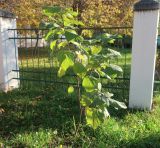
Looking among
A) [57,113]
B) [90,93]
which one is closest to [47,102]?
[57,113]

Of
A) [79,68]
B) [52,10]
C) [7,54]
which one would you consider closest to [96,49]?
[79,68]

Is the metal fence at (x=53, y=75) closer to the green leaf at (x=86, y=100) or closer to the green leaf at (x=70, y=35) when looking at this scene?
the green leaf at (x=86, y=100)

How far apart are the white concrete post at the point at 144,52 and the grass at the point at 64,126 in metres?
0.26

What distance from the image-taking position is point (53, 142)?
3959 mm

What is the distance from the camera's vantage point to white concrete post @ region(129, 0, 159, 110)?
4747 millimetres

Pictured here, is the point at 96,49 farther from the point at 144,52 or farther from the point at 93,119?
the point at 144,52

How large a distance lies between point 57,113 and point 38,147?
124 cm

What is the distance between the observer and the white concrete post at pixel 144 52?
15.6ft

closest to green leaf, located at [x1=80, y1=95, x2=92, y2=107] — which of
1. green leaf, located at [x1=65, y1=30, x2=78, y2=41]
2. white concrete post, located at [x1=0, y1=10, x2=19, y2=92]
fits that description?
green leaf, located at [x1=65, y1=30, x2=78, y2=41]

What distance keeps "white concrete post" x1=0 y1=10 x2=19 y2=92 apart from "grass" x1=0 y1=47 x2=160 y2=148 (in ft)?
1.90

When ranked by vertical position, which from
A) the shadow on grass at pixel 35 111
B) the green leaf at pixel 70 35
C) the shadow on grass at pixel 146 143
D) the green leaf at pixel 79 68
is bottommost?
the shadow on grass at pixel 146 143

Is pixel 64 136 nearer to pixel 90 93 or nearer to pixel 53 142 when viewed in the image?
pixel 53 142

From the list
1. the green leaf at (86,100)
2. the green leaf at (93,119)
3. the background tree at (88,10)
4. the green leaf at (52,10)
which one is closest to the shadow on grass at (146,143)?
the green leaf at (93,119)

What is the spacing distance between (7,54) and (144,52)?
9.14 feet
